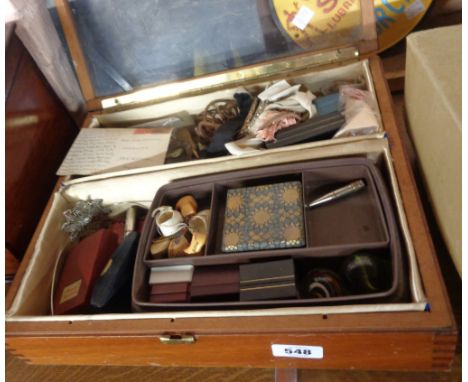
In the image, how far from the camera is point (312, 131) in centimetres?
91

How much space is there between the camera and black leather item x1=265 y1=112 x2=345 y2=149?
0.90 m

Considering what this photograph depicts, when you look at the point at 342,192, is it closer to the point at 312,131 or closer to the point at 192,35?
the point at 312,131

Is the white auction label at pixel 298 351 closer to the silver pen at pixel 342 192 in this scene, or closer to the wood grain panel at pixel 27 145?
the silver pen at pixel 342 192

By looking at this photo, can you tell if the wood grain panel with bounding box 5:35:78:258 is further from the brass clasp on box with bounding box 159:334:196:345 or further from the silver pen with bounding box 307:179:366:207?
the silver pen with bounding box 307:179:366:207

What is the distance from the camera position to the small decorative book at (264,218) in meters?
0.76

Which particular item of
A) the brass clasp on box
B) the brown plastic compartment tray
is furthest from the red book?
the brass clasp on box

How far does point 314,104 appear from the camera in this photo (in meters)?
0.99

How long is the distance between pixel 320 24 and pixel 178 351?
0.91 meters

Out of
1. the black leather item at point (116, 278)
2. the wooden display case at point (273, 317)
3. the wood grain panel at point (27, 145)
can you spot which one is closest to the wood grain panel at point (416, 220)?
the wooden display case at point (273, 317)

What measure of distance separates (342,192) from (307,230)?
125mm

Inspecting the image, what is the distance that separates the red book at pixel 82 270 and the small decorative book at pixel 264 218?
0.32 m

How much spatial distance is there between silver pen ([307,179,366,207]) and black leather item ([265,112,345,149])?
15 centimetres
